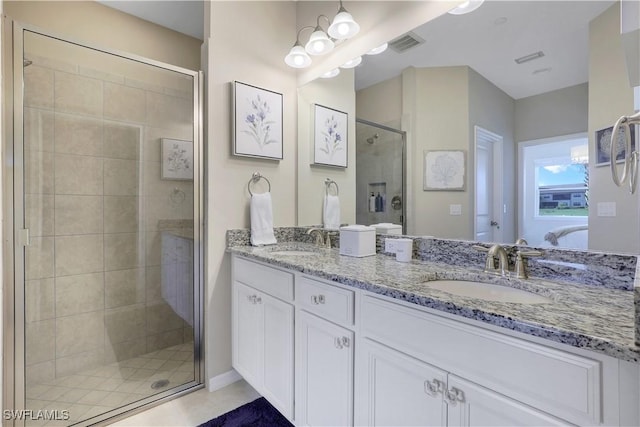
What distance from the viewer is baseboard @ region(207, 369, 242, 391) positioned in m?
1.91

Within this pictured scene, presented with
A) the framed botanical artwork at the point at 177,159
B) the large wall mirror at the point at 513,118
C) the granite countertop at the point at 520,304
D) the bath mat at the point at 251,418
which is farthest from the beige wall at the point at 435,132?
the framed botanical artwork at the point at 177,159

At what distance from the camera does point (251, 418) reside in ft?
5.37

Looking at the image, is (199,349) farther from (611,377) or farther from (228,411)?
(611,377)

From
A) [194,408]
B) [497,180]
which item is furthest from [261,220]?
[497,180]

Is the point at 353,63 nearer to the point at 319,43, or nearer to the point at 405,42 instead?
the point at 319,43

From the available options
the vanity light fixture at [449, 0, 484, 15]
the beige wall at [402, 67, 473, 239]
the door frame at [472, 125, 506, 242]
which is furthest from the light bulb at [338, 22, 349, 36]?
the door frame at [472, 125, 506, 242]

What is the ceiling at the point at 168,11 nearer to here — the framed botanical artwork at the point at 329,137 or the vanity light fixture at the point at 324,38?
the vanity light fixture at the point at 324,38

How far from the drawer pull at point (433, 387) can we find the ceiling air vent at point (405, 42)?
154 centimetres

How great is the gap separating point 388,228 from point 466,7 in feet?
3.65

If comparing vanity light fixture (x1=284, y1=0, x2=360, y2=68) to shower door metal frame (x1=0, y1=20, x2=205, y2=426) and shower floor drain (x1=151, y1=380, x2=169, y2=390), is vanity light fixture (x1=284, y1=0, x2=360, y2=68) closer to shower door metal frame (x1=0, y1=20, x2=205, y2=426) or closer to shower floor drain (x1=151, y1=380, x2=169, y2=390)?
shower door metal frame (x1=0, y1=20, x2=205, y2=426)

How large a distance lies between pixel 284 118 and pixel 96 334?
1953 millimetres

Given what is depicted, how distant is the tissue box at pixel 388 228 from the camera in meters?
1.69

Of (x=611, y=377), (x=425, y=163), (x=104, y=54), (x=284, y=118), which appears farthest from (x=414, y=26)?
(x=104, y=54)

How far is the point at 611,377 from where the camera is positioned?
0.61m
